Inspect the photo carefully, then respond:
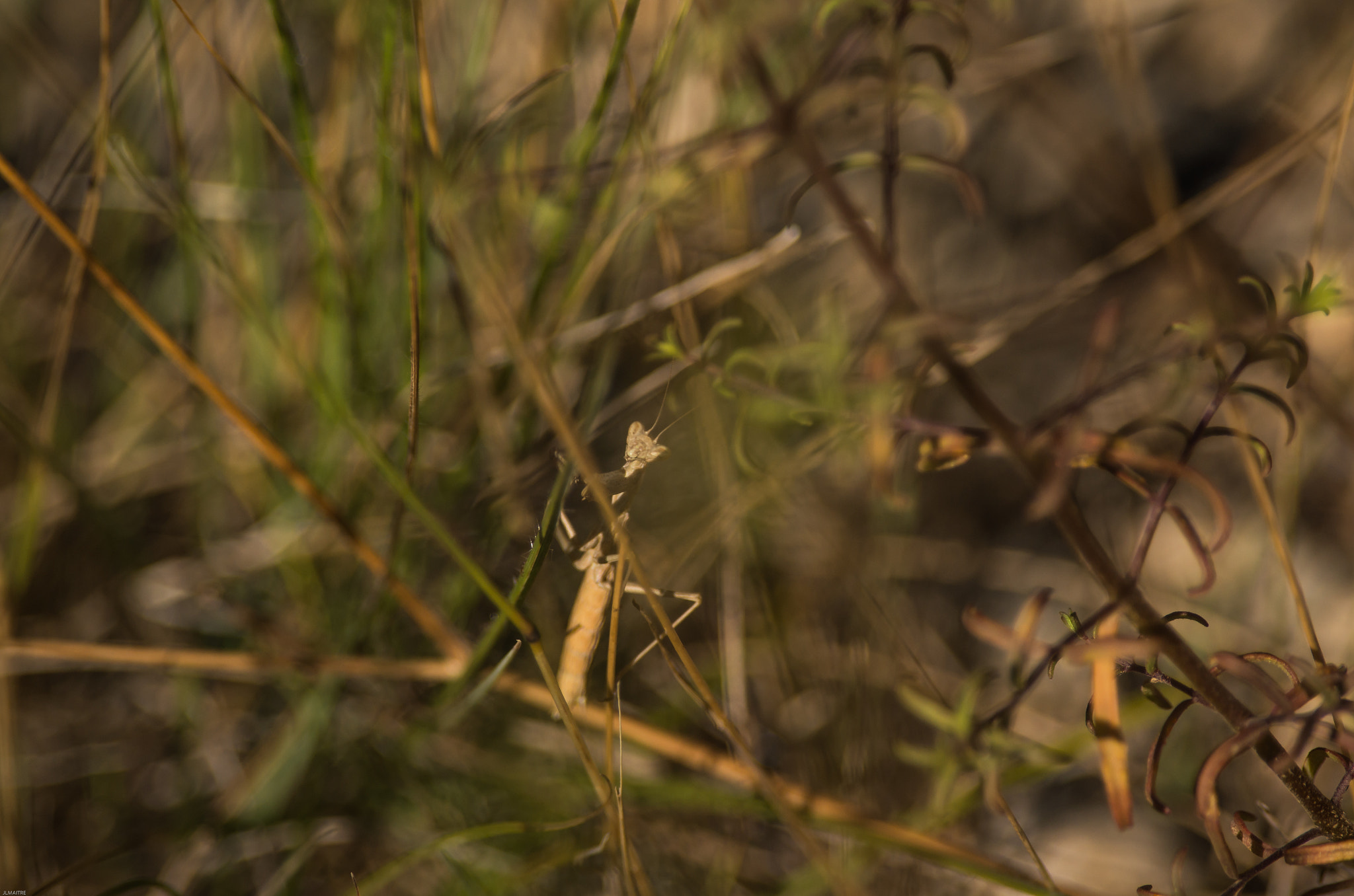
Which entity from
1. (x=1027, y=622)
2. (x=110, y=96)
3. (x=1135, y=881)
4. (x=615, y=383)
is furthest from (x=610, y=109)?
(x=1135, y=881)

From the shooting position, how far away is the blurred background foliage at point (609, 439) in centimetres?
94

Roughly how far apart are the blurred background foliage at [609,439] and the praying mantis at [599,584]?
0.19 feet

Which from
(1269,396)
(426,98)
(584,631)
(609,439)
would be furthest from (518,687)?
(1269,396)

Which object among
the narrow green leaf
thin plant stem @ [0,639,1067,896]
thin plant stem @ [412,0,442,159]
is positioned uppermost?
thin plant stem @ [412,0,442,159]

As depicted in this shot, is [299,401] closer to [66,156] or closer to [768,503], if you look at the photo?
[66,156]

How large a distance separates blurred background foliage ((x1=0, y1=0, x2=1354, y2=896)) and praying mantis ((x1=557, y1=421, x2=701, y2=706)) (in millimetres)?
56

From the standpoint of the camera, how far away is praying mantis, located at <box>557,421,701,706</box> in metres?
0.76

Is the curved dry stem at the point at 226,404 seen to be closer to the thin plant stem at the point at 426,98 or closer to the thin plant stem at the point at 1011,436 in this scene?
the thin plant stem at the point at 426,98

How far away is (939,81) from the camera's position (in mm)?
1260

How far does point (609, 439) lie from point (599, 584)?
37 cm

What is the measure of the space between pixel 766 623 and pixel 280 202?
1.01 meters

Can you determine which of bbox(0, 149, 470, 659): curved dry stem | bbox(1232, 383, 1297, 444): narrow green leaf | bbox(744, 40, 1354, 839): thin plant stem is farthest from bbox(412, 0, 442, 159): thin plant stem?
bbox(1232, 383, 1297, 444): narrow green leaf

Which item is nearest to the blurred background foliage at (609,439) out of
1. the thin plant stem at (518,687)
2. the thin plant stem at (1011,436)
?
the thin plant stem at (518,687)

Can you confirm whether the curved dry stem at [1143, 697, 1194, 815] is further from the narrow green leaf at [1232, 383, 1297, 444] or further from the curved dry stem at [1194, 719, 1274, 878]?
the narrow green leaf at [1232, 383, 1297, 444]
